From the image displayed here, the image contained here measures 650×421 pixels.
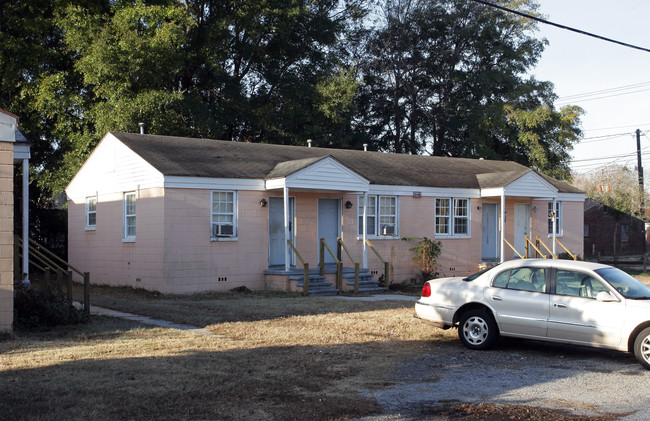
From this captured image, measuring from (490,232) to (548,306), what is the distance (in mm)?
16301

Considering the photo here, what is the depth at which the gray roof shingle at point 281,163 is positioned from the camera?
63.6ft

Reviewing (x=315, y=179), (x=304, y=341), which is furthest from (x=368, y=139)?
(x=304, y=341)

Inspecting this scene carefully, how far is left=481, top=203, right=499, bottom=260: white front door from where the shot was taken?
1008 inches

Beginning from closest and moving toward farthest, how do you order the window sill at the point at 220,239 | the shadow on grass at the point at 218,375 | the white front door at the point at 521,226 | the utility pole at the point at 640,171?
the shadow on grass at the point at 218,375 < the window sill at the point at 220,239 < the white front door at the point at 521,226 < the utility pole at the point at 640,171

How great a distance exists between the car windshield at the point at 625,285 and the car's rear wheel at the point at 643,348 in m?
0.57

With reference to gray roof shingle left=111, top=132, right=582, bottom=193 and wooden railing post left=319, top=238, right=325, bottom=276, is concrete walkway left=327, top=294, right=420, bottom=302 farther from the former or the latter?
gray roof shingle left=111, top=132, right=582, bottom=193

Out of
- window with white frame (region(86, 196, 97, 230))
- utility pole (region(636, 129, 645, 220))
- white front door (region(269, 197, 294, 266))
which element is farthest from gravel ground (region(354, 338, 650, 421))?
utility pole (region(636, 129, 645, 220))

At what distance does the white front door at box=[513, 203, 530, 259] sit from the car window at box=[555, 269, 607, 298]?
54.7 feet

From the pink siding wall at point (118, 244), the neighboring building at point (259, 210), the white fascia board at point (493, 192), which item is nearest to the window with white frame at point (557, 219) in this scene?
the neighboring building at point (259, 210)

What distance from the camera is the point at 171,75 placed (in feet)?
94.6

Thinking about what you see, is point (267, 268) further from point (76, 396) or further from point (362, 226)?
A: point (76, 396)

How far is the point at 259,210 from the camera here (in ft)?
64.8

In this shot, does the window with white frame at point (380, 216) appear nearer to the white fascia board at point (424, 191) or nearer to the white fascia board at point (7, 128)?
the white fascia board at point (424, 191)

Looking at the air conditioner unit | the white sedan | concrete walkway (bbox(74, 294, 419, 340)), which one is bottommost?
concrete walkway (bbox(74, 294, 419, 340))
